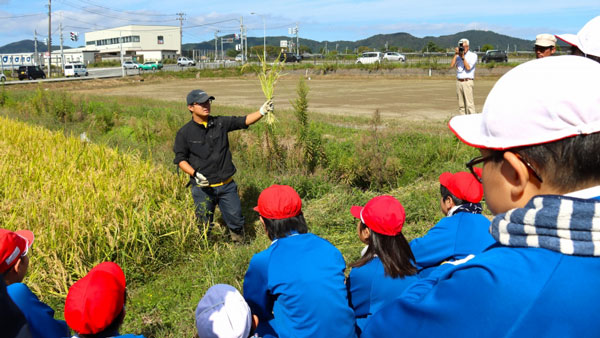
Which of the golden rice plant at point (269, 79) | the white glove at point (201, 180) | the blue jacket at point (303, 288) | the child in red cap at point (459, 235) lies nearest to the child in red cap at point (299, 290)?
the blue jacket at point (303, 288)

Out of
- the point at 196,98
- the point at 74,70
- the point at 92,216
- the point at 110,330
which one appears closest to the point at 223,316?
the point at 110,330

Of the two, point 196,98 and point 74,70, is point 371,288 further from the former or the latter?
point 74,70

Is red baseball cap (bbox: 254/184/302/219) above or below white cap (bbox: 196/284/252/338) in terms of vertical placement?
above

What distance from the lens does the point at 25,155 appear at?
23.0ft

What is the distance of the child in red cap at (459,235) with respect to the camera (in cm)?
296

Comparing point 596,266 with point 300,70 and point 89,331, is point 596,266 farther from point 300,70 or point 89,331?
point 300,70

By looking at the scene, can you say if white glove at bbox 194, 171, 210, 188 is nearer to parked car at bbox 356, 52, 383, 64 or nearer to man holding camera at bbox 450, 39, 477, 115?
man holding camera at bbox 450, 39, 477, 115

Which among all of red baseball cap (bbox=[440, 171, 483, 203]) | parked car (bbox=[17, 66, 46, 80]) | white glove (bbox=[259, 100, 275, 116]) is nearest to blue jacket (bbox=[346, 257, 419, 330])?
red baseball cap (bbox=[440, 171, 483, 203])

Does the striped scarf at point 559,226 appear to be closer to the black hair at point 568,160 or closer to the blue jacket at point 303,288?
the black hair at point 568,160

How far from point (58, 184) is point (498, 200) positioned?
554cm

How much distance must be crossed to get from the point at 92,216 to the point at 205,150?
1.39 meters

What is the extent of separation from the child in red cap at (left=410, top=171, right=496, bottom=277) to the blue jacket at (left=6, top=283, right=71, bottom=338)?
7.09 feet

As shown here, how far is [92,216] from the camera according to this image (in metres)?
4.64

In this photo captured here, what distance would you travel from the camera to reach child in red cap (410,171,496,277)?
117 inches
